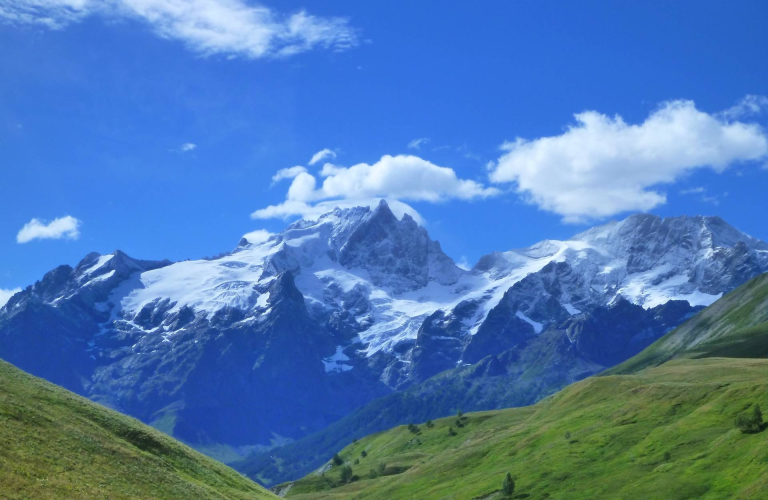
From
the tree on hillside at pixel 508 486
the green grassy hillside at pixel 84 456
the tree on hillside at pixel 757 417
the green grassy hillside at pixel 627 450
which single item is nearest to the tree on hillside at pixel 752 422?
the tree on hillside at pixel 757 417

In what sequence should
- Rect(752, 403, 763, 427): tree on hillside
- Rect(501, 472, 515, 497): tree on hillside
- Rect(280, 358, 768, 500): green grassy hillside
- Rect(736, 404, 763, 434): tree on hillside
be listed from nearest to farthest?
Rect(280, 358, 768, 500): green grassy hillside < Rect(736, 404, 763, 434): tree on hillside < Rect(752, 403, 763, 427): tree on hillside < Rect(501, 472, 515, 497): tree on hillside

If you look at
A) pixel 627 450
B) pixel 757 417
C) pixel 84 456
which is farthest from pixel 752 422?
pixel 84 456

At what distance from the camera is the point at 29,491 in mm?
63031

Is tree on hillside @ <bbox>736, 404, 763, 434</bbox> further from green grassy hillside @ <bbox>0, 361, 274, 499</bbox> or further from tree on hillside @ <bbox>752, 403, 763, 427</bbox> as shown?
green grassy hillside @ <bbox>0, 361, 274, 499</bbox>

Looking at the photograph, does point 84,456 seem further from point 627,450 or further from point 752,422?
point 627,450

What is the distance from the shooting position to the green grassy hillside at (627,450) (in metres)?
108

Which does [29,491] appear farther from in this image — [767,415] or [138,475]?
[767,415]

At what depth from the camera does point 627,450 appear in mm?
132500

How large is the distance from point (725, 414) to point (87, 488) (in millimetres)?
93245

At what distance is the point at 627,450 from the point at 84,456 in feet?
278

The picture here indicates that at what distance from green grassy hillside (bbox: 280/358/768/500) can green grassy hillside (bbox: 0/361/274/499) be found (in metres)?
50.0

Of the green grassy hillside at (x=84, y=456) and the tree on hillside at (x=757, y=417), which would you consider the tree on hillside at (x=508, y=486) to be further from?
the green grassy hillside at (x=84, y=456)

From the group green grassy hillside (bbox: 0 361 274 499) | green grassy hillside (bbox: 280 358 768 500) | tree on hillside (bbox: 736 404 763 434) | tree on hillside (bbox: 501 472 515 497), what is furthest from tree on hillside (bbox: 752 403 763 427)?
green grassy hillside (bbox: 0 361 274 499)

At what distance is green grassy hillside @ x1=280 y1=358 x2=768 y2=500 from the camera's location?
108 m
